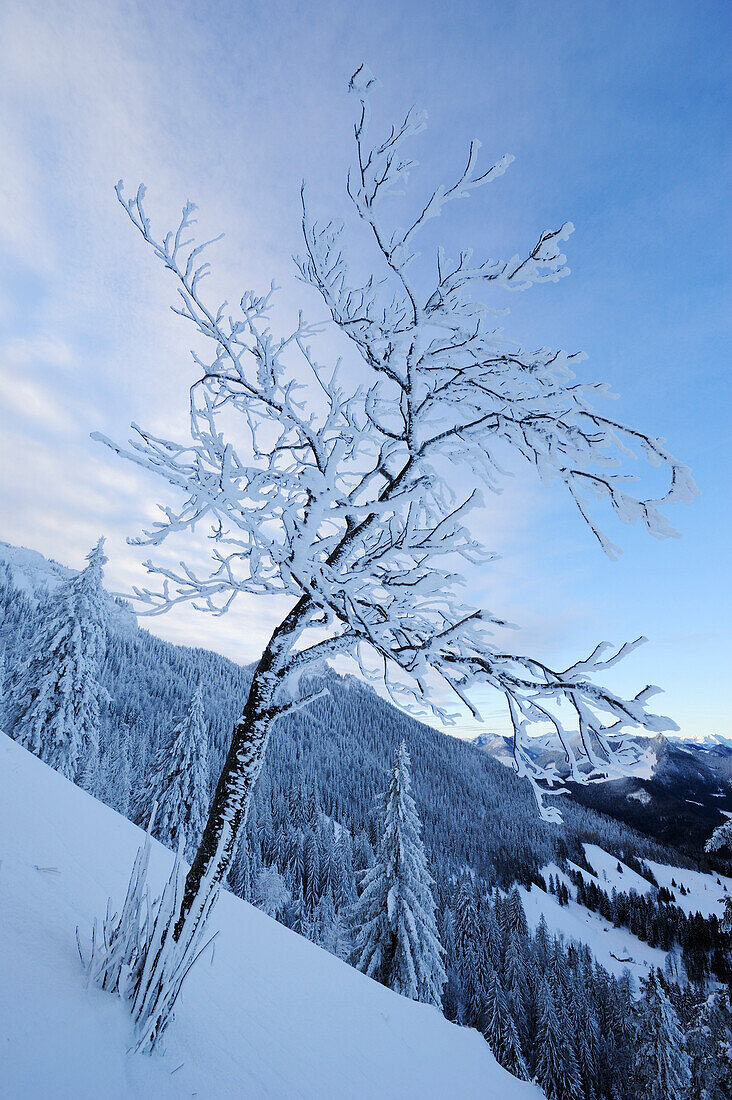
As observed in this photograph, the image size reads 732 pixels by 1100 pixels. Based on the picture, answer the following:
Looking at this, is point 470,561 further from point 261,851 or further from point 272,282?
point 261,851

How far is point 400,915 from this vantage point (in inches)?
614

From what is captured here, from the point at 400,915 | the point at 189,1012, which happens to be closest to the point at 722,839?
the point at 400,915

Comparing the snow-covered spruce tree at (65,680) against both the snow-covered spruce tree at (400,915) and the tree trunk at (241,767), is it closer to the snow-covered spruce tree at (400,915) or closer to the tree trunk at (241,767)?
the snow-covered spruce tree at (400,915)

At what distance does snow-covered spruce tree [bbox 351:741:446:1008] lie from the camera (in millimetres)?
15211

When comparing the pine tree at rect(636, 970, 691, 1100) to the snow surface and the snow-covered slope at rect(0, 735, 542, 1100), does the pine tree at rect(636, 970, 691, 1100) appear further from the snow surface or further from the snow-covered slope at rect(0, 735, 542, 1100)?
the snow surface

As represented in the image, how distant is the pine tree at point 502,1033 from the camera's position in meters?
28.5

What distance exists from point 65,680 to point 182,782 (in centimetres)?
684

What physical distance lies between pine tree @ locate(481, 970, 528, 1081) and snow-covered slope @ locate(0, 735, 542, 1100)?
34.7 metres

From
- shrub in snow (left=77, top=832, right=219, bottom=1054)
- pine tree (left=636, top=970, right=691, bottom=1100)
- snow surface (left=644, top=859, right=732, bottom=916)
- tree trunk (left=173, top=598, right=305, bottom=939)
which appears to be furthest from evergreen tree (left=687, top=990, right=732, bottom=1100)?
snow surface (left=644, top=859, right=732, bottom=916)

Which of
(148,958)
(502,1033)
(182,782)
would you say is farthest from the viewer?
(502,1033)

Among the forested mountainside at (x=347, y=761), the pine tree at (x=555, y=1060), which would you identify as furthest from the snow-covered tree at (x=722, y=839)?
the forested mountainside at (x=347, y=761)

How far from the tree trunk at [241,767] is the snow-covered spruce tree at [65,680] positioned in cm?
1670

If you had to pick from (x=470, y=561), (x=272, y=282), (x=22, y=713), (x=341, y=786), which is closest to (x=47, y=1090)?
(x=470, y=561)

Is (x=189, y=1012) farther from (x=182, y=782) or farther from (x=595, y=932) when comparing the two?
(x=595, y=932)
